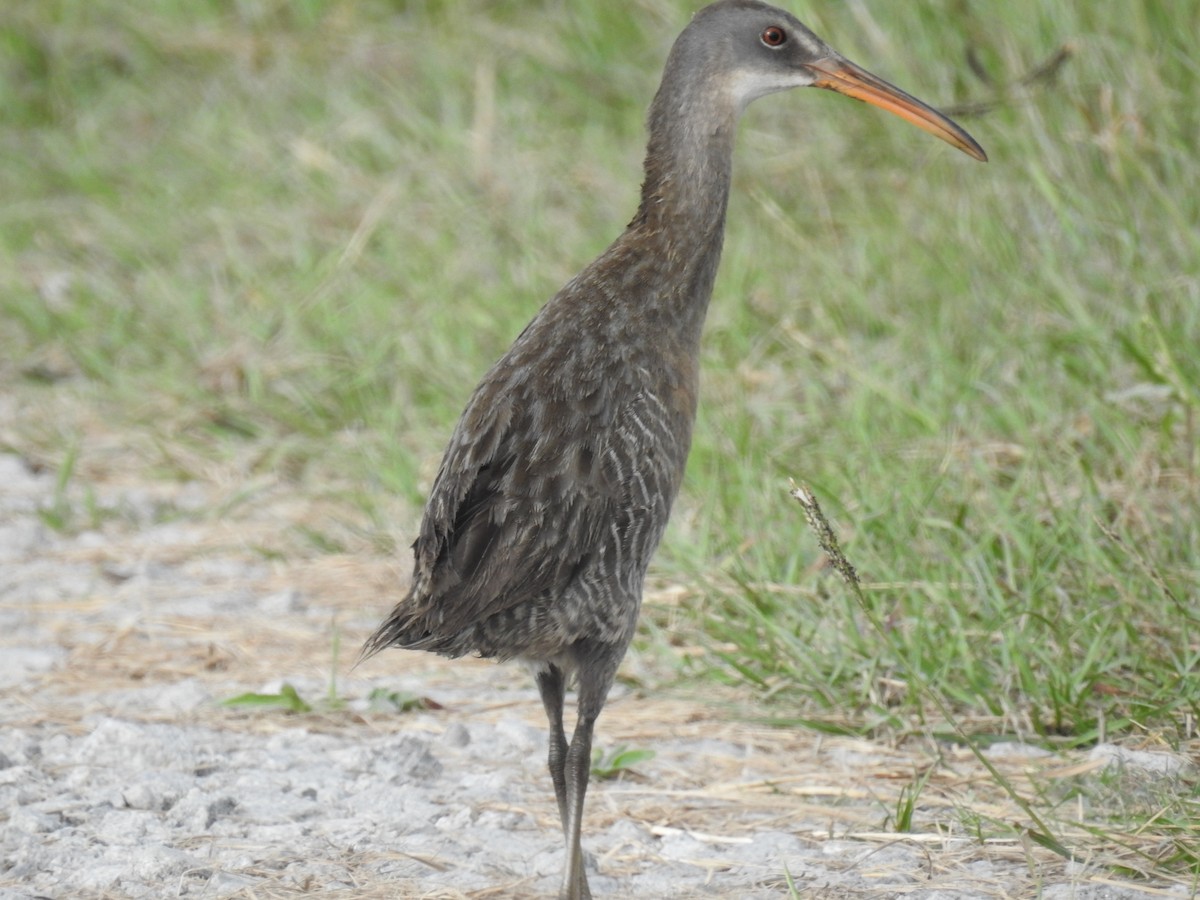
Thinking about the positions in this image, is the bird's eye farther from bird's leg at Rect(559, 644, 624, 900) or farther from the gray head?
bird's leg at Rect(559, 644, 624, 900)

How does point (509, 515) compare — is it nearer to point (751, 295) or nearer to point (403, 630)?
point (403, 630)

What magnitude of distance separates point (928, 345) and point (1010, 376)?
34cm

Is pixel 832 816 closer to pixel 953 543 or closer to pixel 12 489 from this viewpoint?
pixel 953 543

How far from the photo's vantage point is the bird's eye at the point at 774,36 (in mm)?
3557

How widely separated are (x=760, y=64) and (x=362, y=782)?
64.6 inches

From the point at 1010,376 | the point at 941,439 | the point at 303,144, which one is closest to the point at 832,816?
the point at 941,439

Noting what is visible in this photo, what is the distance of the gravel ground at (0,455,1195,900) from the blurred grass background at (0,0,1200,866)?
24cm

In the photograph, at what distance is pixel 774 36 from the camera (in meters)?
3.58

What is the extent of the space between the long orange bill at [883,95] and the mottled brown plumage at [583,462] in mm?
251

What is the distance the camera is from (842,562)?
2789 millimetres

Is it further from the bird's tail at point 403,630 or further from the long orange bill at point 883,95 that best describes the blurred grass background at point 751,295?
the bird's tail at point 403,630

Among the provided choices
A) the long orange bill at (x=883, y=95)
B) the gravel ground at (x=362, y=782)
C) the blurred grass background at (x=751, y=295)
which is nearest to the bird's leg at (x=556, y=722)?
the gravel ground at (x=362, y=782)

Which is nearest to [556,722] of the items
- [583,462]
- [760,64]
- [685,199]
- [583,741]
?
[583,741]

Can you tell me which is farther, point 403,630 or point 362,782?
point 362,782
